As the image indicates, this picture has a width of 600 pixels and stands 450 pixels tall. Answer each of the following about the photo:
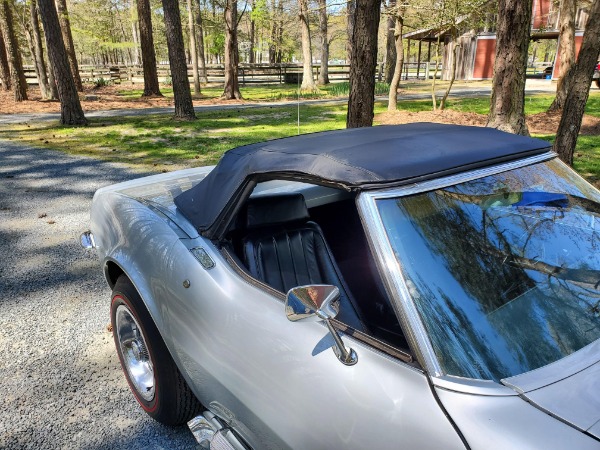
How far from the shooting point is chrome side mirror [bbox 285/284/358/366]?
1315 millimetres

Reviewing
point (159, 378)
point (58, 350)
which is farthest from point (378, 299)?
point (58, 350)

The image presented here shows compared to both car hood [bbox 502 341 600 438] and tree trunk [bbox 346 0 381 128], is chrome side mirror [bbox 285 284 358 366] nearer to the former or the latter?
car hood [bbox 502 341 600 438]

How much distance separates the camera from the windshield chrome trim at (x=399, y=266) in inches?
50.6

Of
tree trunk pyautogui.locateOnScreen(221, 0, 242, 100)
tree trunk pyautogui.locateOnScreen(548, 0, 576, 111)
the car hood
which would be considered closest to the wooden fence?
tree trunk pyautogui.locateOnScreen(221, 0, 242, 100)

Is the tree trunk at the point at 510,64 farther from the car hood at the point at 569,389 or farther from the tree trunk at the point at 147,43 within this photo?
the tree trunk at the point at 147,43

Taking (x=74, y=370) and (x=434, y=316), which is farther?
(x=74, y=370)

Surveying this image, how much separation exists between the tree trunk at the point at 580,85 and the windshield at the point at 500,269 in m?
4.55

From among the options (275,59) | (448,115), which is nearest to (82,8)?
(275,59)

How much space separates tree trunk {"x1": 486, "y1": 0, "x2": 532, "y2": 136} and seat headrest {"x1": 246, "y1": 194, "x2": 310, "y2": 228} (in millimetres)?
6235

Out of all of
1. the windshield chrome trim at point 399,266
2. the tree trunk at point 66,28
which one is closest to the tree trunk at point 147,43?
the tree trunk at point 66,28

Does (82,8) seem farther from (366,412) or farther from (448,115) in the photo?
(366,412)

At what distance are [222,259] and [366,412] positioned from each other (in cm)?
93

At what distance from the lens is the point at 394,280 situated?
1.39m

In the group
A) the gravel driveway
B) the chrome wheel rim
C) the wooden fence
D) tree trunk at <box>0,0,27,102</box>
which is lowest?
the gravel driveway
